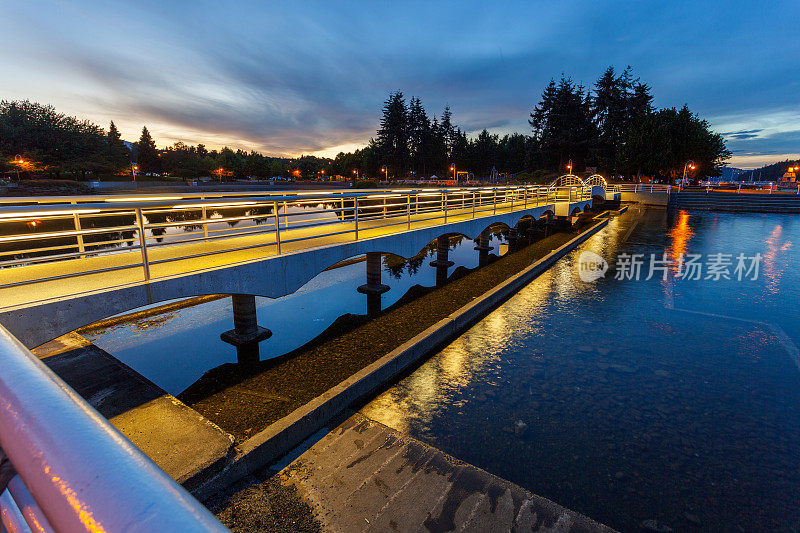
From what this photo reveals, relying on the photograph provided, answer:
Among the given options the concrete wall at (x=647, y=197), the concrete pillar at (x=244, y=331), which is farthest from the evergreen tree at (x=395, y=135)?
the concrete pillar at (x=244, y=331)

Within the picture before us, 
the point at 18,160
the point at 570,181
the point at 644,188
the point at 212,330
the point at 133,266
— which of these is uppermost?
the point at 18,160

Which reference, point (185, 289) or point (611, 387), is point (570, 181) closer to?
point (611, 387)

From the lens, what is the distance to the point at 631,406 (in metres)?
5.54

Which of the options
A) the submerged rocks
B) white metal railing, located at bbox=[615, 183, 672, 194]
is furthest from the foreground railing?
white metal railing, located at bbox=[615, 183, 672, 194]

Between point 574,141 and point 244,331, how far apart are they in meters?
80.8

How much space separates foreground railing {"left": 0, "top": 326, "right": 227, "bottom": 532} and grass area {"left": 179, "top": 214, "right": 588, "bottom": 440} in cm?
441

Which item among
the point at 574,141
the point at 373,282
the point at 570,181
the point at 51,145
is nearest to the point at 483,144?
the point at 574,141

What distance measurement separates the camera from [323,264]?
8.75 m

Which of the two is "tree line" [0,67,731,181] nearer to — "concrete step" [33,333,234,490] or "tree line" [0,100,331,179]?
"tree line" [0,100,331,179]

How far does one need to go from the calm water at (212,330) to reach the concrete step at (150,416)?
1.47m

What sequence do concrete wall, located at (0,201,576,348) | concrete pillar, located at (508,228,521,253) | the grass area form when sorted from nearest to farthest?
concrete wall, located at (0,201,576,348)
the grass area
concrete pillar, located at (508,228,521,253)

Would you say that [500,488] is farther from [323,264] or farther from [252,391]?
[323,264]

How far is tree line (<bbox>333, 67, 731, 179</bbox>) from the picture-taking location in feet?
197

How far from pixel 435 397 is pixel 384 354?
1.33 meters
